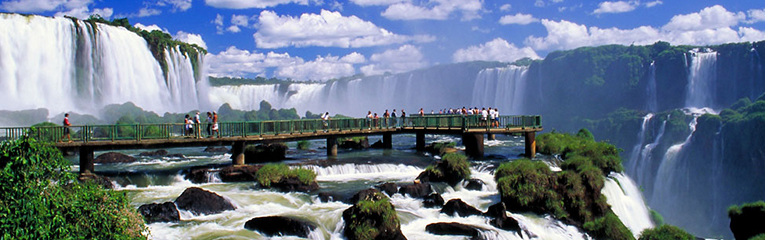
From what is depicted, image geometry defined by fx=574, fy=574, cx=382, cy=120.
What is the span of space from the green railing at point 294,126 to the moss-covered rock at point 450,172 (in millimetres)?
6803

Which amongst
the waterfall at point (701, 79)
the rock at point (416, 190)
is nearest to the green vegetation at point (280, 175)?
the rock at point (416, 190)

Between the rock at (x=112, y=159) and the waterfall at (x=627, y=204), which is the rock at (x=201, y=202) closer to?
the waterfall at (x=627, y=204)

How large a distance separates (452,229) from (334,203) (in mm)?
4251

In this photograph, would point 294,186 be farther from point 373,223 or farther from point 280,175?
point 373,223

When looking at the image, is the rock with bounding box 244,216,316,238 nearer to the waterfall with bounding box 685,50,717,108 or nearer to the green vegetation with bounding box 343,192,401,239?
the green vegetation with bounding box 343,192,401,239

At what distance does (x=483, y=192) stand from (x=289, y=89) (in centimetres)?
7759

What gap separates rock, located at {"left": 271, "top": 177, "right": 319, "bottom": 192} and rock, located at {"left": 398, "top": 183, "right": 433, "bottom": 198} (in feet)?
9.67

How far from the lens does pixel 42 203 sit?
26.1ft

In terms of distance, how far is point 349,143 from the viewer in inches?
1336

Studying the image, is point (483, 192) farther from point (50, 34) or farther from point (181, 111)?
point (181, 111)

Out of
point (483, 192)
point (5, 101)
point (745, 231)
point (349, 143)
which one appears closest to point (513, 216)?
point (483, 192)

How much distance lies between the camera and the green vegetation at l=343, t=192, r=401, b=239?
13.2 metres

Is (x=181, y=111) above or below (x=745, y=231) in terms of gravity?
above

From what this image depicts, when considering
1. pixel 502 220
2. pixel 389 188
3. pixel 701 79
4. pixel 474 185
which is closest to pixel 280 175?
pixel 389 188
